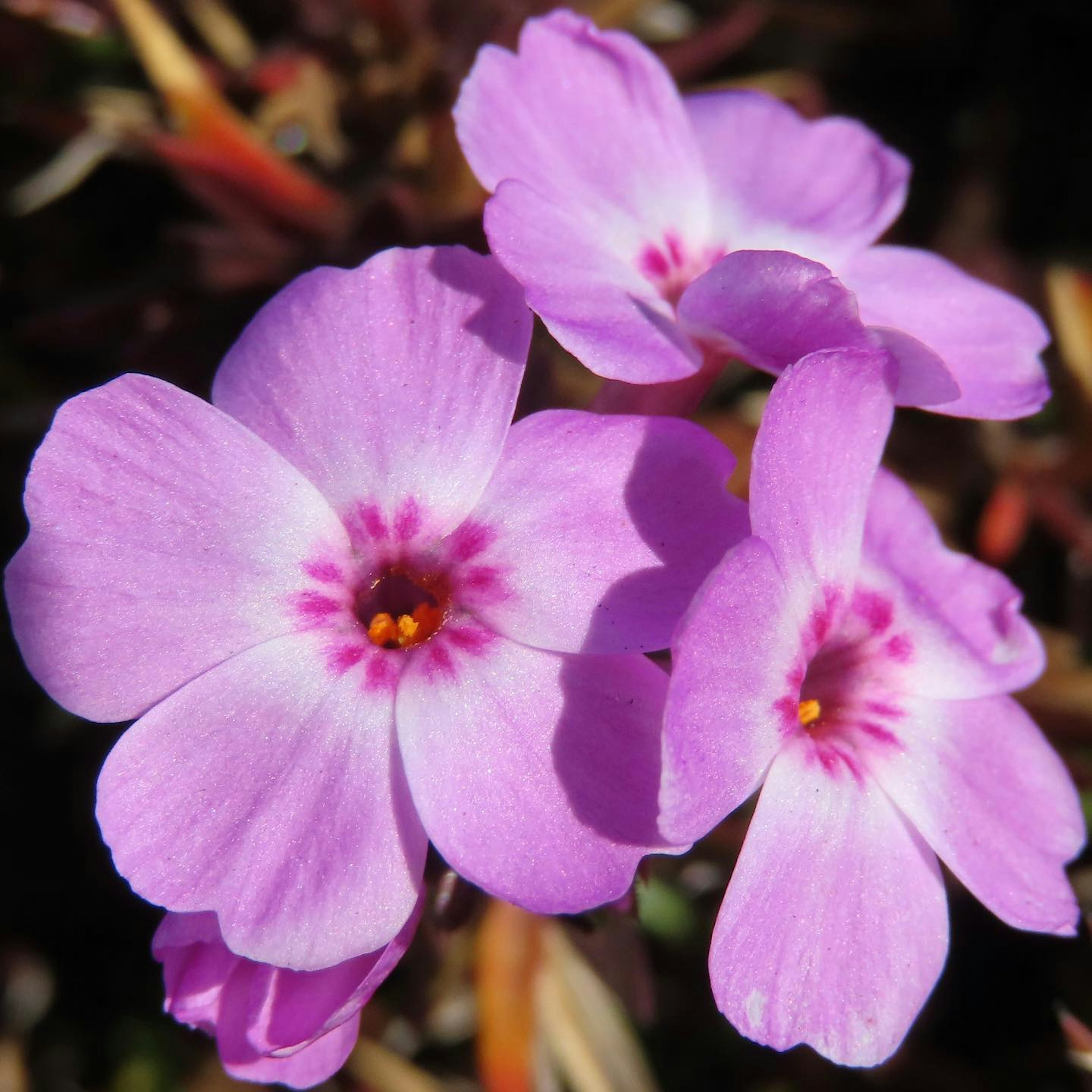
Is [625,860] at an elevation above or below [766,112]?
below

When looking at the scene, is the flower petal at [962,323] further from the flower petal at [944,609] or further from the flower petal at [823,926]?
the flower petal at [823,926]

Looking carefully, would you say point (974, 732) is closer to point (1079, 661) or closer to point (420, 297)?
point (420, 297)

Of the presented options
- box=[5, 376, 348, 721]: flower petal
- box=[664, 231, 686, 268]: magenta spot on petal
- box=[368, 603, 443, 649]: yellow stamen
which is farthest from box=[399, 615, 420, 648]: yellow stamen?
box=[664, 231, 686, 268]: magenta spot on petal

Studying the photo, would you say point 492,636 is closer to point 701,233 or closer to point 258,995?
point 258,995

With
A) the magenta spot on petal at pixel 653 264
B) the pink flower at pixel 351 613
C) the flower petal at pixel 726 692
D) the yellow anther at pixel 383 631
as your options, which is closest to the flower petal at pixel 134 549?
the pink flower at pixel 351 613

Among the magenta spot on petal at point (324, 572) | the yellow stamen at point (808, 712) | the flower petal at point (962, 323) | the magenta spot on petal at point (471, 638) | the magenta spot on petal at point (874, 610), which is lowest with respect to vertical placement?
the yellow stamen at point (808, 712)

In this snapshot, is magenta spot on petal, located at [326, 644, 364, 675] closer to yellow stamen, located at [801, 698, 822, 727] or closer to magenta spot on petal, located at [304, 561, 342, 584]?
magenta spot on petal, located at [304, 561, 342, 584]

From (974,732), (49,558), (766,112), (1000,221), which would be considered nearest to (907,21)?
(1000,221)

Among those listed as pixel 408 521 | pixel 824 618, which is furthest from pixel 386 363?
pixel 824 618
